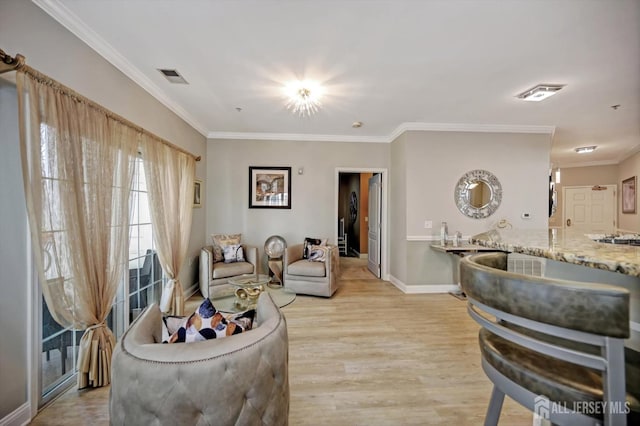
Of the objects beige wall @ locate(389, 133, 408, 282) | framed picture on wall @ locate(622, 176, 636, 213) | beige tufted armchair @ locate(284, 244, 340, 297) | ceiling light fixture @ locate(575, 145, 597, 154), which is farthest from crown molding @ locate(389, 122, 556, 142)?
framed picture on wall @ locate(622, 176, 636, 213)

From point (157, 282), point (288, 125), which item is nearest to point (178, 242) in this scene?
point (157, 282)

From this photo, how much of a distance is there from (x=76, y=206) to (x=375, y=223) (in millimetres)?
4505

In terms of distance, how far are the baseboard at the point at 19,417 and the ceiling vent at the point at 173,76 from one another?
2.77m

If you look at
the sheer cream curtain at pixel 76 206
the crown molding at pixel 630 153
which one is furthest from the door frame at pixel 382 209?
the crown molding at pixel 630 153

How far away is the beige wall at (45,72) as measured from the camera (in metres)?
1.51

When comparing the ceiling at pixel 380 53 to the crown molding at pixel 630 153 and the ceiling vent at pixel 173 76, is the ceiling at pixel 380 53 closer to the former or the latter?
the ceiling vent at pixel 173 76

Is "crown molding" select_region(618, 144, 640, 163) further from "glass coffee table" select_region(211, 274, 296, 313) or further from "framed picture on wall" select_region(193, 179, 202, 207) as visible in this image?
"framed picture on wall" select_region(193, 179, 202, 207)

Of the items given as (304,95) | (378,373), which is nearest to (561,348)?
(378,373)

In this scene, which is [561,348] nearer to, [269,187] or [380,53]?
[380,53]

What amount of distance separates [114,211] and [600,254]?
2.98 meters

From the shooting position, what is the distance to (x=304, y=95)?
3072 mm

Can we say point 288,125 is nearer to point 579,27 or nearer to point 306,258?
point 306,258

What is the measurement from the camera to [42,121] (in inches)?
63.1

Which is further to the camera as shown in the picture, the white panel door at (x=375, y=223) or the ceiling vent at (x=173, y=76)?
the white panel door at (x=375, y=223)
